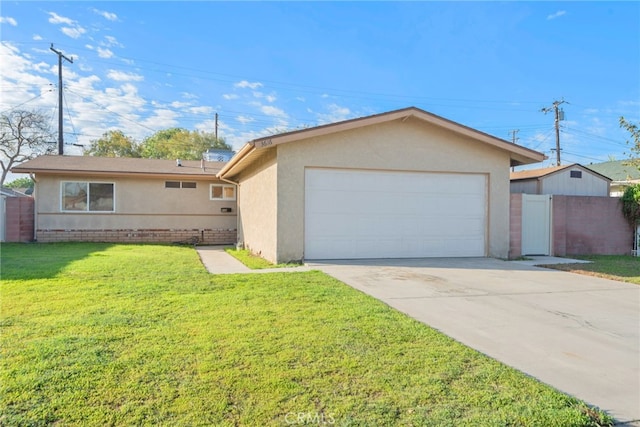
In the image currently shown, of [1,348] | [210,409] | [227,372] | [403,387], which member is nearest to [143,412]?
[210,409]

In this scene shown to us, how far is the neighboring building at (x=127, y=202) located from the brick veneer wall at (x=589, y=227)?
1159 centimetres

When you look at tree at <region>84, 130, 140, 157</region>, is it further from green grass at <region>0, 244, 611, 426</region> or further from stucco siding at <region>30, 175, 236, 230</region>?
green grass at <region>0, 244, 611, 426</region>

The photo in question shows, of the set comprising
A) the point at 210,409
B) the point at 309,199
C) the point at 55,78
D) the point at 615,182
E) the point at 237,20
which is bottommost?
the point at 210,409

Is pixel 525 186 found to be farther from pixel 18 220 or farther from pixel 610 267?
pixel 18 220

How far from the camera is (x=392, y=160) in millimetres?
10156

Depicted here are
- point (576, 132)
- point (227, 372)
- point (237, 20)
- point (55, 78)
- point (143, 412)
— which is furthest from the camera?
point (576, 132)

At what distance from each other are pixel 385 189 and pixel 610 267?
558 centimetres

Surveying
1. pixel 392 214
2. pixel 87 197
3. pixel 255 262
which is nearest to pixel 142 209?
pixel 87 197

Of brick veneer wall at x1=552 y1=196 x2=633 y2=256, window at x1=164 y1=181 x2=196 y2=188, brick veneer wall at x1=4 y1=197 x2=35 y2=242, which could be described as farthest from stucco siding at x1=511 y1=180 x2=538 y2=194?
brick veneer wall at x1=4 y1=197 x2=35 y2=242

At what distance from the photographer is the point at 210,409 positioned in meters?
2.58

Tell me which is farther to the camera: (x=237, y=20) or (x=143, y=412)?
(x=237, y=20)

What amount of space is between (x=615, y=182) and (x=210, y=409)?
2462cm

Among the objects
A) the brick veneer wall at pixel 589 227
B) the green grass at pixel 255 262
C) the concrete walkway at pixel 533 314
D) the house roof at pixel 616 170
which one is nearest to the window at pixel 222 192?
the green grass at pixel 255 262

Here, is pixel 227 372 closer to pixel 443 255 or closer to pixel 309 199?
pixel 309 199
